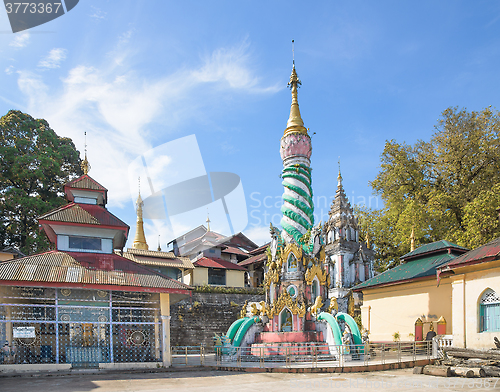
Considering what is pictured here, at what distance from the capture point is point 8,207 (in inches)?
1215

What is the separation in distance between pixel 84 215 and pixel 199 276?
19.2 m

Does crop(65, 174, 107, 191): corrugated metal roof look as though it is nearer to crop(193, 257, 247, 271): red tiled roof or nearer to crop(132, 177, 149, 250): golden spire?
crop(193, 257, 247, 271): red tiled roof

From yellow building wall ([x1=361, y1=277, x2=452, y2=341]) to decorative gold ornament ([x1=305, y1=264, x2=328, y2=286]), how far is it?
4.61 metres

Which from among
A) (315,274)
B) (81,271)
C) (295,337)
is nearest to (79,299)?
(81,271)

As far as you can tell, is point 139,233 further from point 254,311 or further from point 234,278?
point 254,311

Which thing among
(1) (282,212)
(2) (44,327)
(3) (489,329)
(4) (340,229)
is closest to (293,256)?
(1) (282,212)

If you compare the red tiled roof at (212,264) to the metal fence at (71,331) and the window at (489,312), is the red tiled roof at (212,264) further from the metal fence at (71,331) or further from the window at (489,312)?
the window at (489,312)

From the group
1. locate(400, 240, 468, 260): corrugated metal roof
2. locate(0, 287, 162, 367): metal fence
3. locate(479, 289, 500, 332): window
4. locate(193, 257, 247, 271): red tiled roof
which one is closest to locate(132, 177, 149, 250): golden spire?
locate(193, 257, 247, 271): red tiled roof

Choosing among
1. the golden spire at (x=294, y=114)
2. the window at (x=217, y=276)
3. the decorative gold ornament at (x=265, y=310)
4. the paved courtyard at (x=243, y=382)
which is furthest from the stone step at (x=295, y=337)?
the window at (x=217, y=276)

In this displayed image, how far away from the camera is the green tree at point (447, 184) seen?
25.9m

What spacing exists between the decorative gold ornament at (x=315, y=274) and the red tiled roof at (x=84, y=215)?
29.3 feet

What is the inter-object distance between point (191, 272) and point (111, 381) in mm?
23677

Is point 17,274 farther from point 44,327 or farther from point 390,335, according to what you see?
point 390,335

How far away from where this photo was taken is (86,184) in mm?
20562
